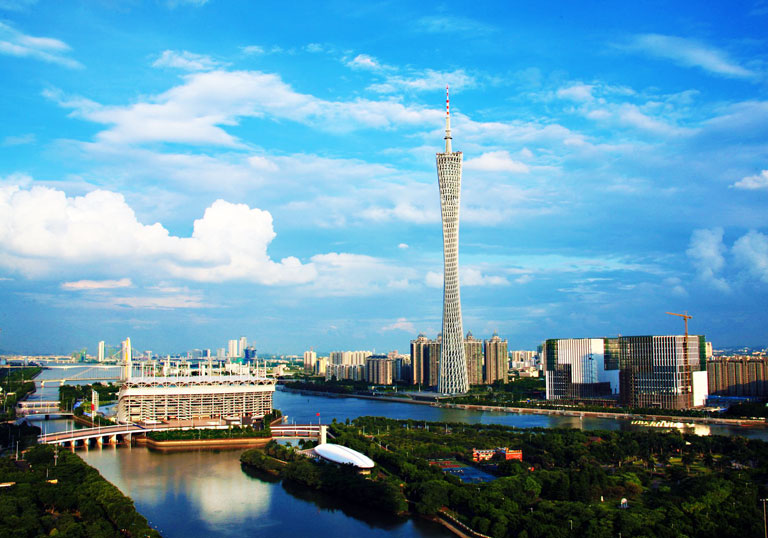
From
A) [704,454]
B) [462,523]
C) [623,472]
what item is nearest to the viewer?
[462,523]

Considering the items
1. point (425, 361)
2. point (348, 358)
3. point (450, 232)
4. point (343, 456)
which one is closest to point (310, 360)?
point (348, 358)

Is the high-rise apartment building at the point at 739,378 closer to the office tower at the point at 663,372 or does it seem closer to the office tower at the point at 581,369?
the office tower at the point at 581,369

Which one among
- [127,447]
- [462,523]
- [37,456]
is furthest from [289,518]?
[127,447]

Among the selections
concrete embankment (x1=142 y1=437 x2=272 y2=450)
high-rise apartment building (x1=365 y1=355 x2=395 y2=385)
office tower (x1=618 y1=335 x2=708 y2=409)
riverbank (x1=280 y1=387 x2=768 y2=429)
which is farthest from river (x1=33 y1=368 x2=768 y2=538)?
high-rise apartment building (x1=365 y1=355 x2=395 y2=385)

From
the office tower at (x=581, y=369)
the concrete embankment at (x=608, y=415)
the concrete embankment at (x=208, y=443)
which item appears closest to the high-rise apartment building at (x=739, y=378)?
the office tower at (x=581, y=369)

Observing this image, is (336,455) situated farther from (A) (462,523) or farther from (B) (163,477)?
(A) (462,523)

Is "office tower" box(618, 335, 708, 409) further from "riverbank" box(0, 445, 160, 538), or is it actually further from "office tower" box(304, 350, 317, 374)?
"office tower" box(304, 350, 317, 374)
